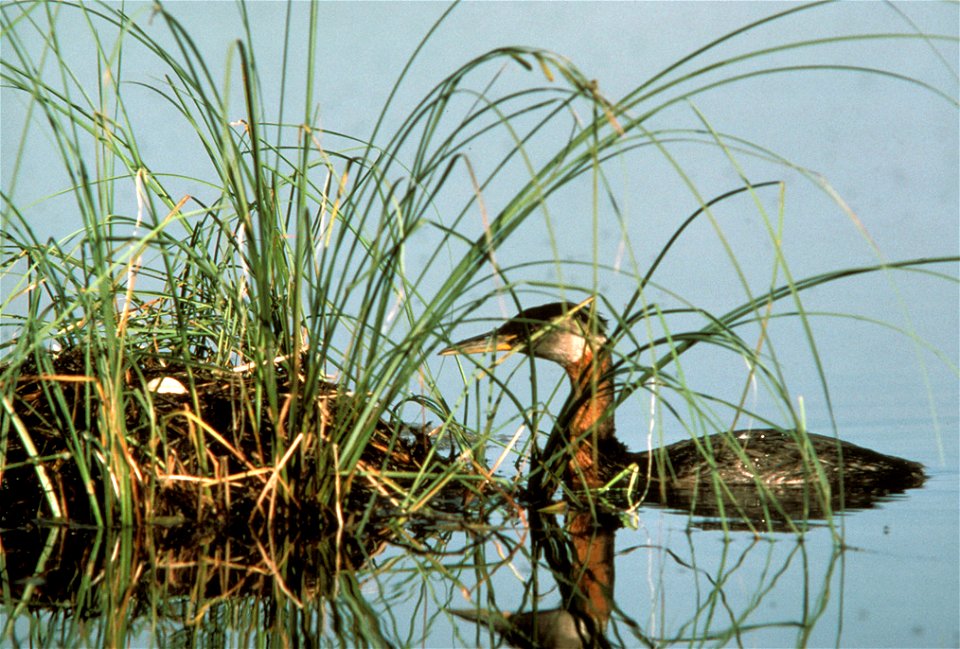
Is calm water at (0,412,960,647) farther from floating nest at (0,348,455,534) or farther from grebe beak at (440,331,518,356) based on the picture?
grebe beak at (440,331,518,356)

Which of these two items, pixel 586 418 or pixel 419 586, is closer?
pixel 419 586

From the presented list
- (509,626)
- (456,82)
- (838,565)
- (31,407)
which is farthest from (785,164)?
(31,407)

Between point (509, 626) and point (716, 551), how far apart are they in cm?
89

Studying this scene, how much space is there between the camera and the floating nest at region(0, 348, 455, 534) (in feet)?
10.2

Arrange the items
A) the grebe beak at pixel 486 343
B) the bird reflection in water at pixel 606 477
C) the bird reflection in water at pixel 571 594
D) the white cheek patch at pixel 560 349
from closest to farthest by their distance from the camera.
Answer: the bird reflection in water at pixel 571 594
the bird reflection in water at pixel 606 477
the grebe beak at pixel 486 343
the white cheek patch at pixel 560 349

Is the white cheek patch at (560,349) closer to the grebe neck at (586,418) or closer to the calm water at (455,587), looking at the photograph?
the grebe neck at (586,418)

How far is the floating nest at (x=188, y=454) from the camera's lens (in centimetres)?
312

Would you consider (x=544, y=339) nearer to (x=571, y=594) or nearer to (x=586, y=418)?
(x=586, y=418)

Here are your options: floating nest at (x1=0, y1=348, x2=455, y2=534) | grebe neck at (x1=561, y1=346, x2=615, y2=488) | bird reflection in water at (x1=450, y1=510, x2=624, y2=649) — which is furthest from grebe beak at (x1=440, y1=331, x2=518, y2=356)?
bird reflection in water at (x1=450, y1=510, x2=624, y2=649)

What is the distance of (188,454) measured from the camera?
11.2 feet

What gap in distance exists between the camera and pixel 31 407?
135 inches

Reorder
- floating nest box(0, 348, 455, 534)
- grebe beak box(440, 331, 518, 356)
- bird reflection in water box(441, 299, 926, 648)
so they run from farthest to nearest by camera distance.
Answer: grebe beak box(440, 331, 518, 356)
floating nest box(0, 348, 455, 534)
bird reflection in water box(441, 299, 926, 648)

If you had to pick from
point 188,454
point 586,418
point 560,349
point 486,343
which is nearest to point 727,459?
point 586,418

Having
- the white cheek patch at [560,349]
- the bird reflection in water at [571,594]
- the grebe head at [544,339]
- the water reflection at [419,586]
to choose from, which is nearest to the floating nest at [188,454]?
the water reflection at [419,586]
